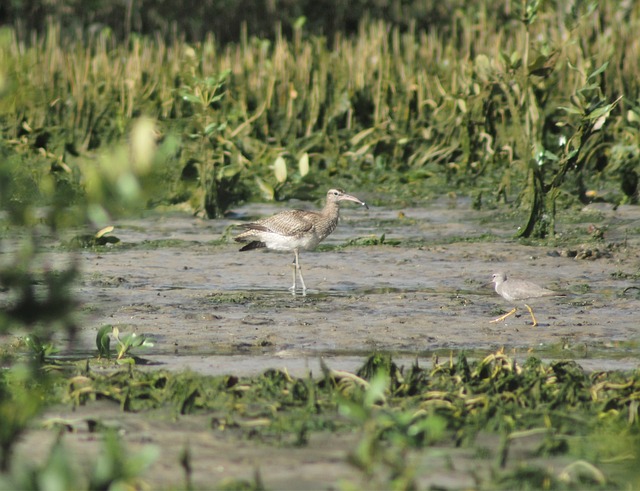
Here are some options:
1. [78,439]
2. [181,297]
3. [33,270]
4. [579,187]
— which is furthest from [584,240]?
[78,439]

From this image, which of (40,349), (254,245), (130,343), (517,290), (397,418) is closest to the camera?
(397,418)

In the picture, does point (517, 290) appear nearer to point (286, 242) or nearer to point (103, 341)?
point (286, 242)

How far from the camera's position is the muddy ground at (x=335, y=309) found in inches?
205

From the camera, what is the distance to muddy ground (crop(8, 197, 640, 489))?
5215 mm

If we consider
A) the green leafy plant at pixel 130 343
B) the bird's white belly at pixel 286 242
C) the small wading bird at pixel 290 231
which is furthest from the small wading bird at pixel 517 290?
the green leafy plant at pixel 130 343

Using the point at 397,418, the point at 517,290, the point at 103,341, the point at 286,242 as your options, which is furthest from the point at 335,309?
the point at 397,418

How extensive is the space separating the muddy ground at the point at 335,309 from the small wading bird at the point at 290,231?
0.20 metres

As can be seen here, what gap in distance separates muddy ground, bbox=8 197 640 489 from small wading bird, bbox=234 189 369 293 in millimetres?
198

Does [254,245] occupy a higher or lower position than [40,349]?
lower

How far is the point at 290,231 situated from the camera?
1100 cm

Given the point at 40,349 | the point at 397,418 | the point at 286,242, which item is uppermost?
the point at 397,418

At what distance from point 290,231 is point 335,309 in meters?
2.16

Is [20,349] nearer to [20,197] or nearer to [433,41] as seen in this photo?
[20,197]

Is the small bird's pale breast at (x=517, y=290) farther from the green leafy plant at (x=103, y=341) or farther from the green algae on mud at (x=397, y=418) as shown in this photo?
the green leafy plant at (x=103, y=341)
